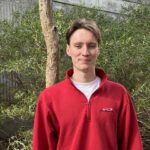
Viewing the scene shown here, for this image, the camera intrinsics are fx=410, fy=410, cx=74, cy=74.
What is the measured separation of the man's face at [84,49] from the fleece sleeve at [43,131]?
295mm

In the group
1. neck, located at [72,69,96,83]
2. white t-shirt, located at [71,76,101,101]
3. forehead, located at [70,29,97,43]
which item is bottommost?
white t-shirt, located at [71,76,101,101]

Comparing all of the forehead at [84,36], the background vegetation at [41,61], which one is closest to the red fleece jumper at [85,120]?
the forehead at [84,36]

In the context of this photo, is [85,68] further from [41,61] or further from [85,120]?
[41,61]

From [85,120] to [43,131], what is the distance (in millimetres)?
268

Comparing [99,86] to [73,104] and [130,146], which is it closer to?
[73,104]

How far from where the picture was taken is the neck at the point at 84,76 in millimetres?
2387

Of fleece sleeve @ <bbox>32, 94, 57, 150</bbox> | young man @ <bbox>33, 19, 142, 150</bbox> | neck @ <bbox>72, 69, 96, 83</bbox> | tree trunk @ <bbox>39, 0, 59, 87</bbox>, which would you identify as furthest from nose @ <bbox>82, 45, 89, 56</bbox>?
tree trunk @ <bbox>39, 0, 59, 87</bbox>

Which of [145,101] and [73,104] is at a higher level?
→ [73,104]

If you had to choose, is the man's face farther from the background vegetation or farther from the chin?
the background vegetation

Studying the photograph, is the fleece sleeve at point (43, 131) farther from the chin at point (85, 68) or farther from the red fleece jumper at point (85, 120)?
the chin at point (85, 68)

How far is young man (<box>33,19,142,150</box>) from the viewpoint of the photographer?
2320 millimetres

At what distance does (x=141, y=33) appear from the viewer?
620 centimetres

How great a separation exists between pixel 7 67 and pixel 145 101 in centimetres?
186

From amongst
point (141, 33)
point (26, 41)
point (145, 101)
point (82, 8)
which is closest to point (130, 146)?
point (145, 101)
